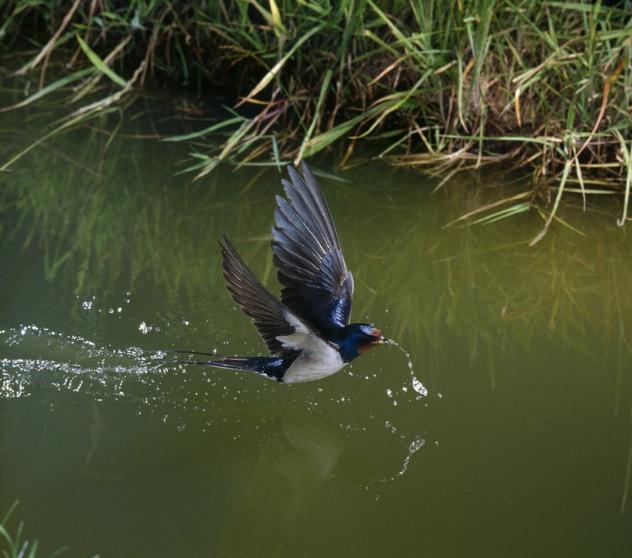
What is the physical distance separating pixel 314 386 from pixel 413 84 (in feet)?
6.15

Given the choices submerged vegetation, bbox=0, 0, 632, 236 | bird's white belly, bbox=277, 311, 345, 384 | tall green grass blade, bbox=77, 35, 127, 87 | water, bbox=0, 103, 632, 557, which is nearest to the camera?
water, bbox=0, 103, 632, 557

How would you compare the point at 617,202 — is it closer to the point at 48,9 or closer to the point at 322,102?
the point at 322,102

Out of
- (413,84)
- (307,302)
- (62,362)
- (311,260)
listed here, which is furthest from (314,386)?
(413,84)

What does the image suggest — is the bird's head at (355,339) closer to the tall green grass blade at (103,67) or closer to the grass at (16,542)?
the grass at (16,542)

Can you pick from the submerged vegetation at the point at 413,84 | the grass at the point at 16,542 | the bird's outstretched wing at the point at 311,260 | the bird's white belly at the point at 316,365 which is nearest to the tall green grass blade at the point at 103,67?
the submerged vegetation at the point at 413,84

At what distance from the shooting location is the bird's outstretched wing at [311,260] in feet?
9.93

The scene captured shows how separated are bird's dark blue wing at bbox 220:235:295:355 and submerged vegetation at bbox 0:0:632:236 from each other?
1355 mm

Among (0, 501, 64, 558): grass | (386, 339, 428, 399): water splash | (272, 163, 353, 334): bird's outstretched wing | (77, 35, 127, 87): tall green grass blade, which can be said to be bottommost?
(386, 339, 428, 399): water splash

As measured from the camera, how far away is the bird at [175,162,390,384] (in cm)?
288

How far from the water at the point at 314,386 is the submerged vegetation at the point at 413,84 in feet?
0.64

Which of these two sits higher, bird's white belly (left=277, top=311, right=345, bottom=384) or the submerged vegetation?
the submerged vegetation

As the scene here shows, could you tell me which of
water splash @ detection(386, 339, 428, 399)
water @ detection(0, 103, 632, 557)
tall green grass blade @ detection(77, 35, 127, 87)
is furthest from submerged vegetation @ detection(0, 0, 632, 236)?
water splash @ detection(386, 339, 428, 399)

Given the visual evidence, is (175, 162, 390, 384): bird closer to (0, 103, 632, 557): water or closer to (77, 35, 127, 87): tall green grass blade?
(0, 103, 632, 557): water

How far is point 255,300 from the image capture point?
9.23 feet
